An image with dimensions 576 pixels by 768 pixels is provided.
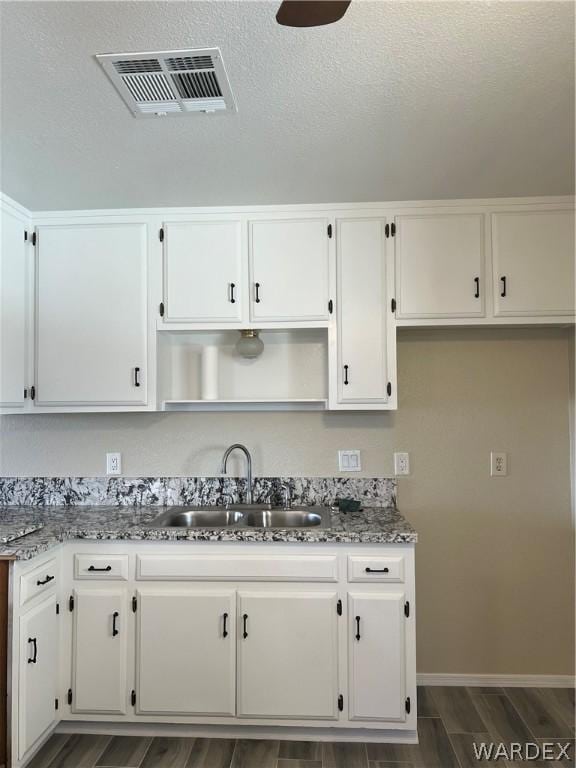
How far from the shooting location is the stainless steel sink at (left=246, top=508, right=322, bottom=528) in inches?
106

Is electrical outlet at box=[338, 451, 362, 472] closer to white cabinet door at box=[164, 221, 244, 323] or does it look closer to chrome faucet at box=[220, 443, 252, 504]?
chrome faucet at box=[220, 443, 252, 504]

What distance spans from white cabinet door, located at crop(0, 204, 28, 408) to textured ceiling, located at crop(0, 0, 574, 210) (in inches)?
8.0

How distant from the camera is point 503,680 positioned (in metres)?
2.77

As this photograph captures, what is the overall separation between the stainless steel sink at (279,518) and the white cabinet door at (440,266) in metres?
1.13

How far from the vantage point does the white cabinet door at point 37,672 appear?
2.02m

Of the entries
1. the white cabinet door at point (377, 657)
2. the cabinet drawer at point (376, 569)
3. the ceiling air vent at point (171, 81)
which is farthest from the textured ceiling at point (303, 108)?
the white cabinet door at point (377, 657)

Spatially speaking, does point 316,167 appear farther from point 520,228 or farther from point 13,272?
point 13,272

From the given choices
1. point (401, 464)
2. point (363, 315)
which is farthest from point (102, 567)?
point (363, 315)

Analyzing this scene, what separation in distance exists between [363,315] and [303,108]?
3.53 feet

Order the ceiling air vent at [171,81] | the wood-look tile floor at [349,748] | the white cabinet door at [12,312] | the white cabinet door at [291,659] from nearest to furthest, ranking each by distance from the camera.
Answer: the ceiling air vent at [171,81], the wood-look tile floor at [349,748], the white cabinet door at [291,659], the white cabinet door at [12,312]

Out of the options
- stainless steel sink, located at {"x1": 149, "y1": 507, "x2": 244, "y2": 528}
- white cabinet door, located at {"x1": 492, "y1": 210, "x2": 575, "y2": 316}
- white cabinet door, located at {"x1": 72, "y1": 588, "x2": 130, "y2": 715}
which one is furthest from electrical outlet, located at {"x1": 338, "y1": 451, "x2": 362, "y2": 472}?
white cabinet door, located at {"x1": 72, "y1": 588, "x2": 130, "y2": 715}

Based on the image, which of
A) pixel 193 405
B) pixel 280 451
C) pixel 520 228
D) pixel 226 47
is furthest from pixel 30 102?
pixel 520 228

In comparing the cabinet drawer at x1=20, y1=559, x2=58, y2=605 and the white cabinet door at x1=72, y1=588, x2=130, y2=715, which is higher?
the cabinet drawer at x1=20, y1=559, x2=58, y2=605

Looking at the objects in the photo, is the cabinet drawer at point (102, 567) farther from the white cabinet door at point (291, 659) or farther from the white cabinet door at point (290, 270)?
the white cabinet door at point (290, 270)
